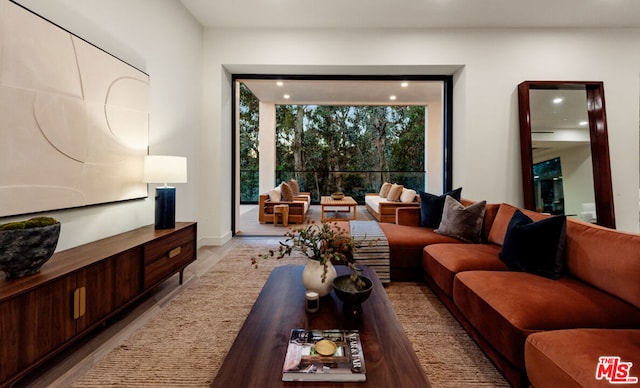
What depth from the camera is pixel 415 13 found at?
3723 millimetres

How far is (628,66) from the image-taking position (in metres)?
4.01

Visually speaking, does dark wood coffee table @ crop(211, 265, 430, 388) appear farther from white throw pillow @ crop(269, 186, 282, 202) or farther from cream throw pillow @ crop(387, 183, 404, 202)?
cream throw pillow @ crop(387, 183, 404, 202)

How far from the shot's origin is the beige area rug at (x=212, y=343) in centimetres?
153

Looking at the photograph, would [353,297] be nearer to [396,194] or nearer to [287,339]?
[287,339]

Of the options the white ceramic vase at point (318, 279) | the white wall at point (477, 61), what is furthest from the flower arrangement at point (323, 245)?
the white wall at point (477, 61)

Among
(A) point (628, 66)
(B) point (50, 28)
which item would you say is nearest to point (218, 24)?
(B) point (50, 28)

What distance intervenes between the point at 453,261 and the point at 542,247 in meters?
0.57

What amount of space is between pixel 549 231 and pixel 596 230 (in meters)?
0.23

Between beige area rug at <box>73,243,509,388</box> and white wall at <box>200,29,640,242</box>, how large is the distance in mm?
1920

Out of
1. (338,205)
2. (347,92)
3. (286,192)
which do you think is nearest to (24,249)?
(286,192)

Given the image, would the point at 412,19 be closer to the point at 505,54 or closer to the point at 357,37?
the point at 357,37

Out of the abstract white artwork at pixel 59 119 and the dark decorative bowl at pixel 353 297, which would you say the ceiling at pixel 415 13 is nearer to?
the abstract white artwork at pixel 59 119

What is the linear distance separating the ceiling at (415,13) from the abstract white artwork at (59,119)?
1.85 meters

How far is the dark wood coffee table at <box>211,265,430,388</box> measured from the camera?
3.25ft
